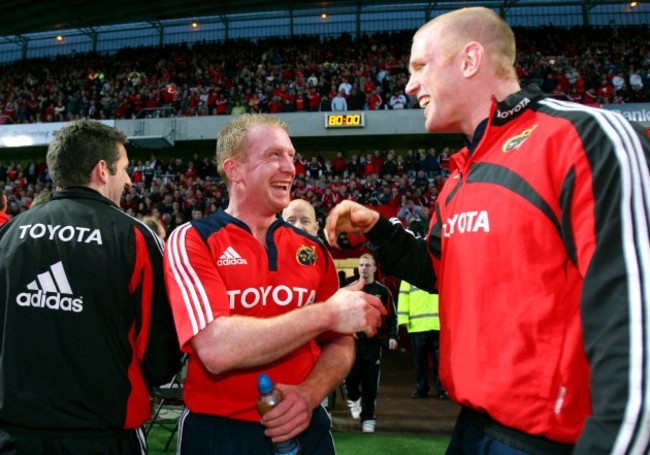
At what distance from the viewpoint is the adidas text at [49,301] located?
2.20 metres

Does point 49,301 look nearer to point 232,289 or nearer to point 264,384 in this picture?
point 232,289

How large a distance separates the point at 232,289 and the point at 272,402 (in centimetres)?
48

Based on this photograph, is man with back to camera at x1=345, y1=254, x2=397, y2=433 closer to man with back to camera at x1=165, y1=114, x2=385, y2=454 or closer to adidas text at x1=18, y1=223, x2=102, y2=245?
man with back to camera at x1=165, y1=114, x2=385, y2=454

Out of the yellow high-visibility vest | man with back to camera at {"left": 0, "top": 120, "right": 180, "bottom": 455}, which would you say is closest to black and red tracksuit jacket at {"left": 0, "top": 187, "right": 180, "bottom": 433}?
man with back to camera at {"left": 0, "top": 120, "right": 180, "bottom": 455}

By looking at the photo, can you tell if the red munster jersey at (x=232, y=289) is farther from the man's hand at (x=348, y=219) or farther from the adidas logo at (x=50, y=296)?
the adidas logo at (x=50, y=296)

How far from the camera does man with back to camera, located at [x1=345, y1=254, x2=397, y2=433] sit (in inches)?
255

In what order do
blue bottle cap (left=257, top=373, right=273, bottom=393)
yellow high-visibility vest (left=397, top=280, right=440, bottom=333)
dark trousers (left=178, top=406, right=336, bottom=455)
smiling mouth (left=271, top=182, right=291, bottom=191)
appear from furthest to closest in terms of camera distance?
yellow high-visibility vest (left=397, top=280, right=440, bottom=333), smiling mouth (left=271, top=182, right=291, bottom=191), dark trousers (left=178, top=406, right=336, bottom=455), blue bottle cap (left=257, top=373, right=273, bottom=393)

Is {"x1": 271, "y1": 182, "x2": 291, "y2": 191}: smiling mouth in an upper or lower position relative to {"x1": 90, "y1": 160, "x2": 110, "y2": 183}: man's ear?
lower

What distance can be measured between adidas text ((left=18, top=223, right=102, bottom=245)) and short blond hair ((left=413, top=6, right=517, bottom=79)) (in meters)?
1.62

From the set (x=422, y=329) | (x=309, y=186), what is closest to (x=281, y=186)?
(x=422, y=329)

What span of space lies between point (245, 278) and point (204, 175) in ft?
64.4

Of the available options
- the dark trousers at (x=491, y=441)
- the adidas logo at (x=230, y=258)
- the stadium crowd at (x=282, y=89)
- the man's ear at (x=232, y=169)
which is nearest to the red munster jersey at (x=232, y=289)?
the adidas logo at (x=230, y=258)

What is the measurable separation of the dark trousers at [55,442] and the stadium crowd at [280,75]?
19668 millimetres

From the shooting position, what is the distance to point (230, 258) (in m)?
2.18
